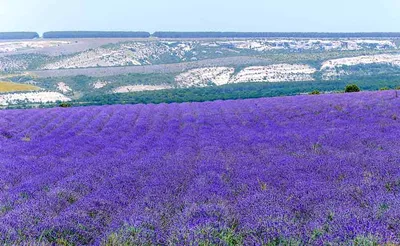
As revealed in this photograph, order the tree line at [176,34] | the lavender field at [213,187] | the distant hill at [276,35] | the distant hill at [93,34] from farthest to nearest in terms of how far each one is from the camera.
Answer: the distant hill at [93,34] → the tree line at [176,34] → the distant hill at [276,35] → the lavender field at [213,187]

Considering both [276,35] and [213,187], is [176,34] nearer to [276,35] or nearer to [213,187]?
[276,35]

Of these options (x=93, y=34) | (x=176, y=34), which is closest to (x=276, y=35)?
(x=176, y=34)

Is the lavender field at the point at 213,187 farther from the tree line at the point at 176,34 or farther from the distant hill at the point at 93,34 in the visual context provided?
the distant hill at the point at 93,34

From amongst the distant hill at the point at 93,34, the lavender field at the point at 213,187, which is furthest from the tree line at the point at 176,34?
the lavender field at the point at 213,187

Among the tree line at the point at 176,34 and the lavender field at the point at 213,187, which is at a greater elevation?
the tree line at the point at 176,34

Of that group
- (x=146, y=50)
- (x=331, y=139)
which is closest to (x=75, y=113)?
(x=331, y=139)

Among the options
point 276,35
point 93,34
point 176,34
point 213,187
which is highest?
point 93,34

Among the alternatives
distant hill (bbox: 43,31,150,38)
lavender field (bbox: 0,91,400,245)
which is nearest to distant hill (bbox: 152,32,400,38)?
distant hill (bbox: 43,31,150,38)

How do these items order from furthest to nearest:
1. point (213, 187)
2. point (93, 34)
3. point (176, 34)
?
1. point (93, 34)
2. point (176, 34)
3. point (213, 187)

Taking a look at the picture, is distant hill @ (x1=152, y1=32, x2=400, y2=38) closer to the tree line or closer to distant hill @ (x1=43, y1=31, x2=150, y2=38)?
the tree line
